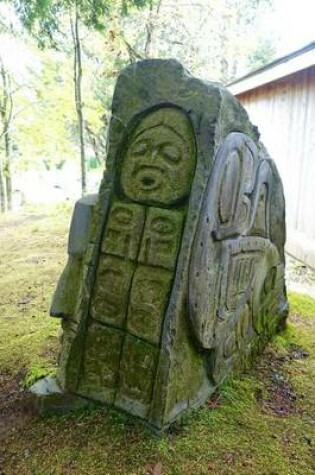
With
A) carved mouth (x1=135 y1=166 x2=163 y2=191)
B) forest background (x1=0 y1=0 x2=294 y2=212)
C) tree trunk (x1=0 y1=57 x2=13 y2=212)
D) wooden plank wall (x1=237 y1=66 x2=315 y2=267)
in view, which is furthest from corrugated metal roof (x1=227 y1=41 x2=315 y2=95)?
tree trunk (x1=0 y1=57 x2=13 y2=212)

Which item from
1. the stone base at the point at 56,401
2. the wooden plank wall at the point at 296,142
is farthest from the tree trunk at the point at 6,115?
the stone base at the point at 56,401

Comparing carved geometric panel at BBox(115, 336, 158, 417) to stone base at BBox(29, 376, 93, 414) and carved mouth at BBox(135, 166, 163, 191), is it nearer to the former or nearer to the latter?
stone base at BBox(29, 376, 93, 414)

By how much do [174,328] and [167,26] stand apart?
7.60m

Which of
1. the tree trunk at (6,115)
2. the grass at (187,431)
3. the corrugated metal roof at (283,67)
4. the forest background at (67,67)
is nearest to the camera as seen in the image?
the grass at (187,431)

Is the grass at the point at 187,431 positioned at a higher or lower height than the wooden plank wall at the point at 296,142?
lower

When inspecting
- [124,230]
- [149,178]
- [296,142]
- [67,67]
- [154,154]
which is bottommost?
[124,230]

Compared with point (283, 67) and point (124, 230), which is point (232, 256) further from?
point (283, 67)

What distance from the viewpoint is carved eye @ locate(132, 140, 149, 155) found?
1764mm

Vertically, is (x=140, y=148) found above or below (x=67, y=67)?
below

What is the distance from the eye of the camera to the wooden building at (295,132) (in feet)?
16.3

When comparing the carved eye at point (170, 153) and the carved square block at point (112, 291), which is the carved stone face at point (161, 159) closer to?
the carved eye at point (170, 153)

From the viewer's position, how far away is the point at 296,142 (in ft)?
18.1

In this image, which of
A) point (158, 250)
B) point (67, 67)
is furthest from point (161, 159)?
point (67, 67)

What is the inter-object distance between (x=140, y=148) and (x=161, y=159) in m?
0.11
